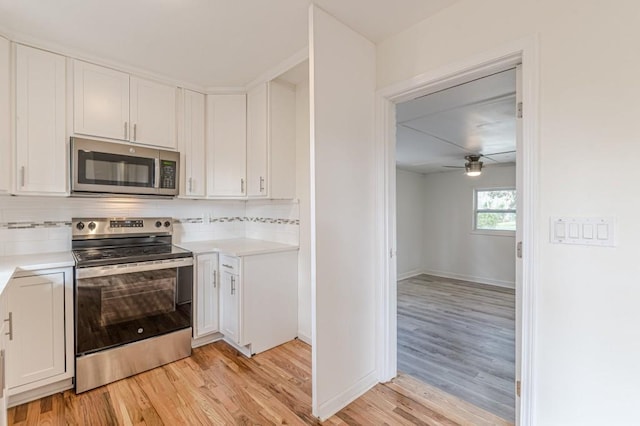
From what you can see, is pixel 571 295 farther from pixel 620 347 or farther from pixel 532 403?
pixel 532 403

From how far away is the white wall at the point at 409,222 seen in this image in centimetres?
605

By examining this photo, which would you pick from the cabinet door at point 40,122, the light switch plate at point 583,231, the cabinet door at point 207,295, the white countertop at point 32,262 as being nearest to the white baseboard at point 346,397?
the cabinet door at point 207,295

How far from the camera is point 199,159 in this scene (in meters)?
2.88

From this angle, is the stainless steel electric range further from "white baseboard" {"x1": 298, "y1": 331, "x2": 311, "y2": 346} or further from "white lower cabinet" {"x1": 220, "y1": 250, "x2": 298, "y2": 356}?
"white baseboard" {"x1": 298, "y1": 331, "x2": 311, "y2": 346}

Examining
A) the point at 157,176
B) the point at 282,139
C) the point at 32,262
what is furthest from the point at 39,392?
the point at 282,139

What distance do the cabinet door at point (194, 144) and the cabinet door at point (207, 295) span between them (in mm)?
676

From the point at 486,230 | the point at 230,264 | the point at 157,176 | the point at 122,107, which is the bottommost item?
the point at 230,264

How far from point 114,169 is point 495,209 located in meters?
5.99

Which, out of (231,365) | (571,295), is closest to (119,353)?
(231,365)

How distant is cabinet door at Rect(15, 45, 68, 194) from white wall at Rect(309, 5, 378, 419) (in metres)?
1.89

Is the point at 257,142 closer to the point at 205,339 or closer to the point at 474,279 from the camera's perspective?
the point at 205,339

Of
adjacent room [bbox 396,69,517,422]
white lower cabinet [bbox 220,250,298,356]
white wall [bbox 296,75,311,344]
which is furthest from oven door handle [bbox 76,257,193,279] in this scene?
adjacent room [bbox 396,69,517,422]

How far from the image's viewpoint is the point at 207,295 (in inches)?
105

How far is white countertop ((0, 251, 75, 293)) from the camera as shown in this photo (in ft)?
5.73
